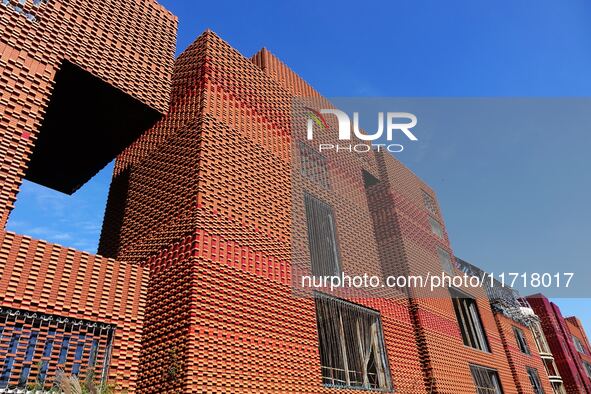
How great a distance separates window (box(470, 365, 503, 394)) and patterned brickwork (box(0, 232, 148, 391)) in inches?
567

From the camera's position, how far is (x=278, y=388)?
8914 mm

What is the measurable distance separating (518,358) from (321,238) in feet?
54.0

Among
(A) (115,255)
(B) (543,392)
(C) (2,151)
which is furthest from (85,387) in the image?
(B) (543,392)

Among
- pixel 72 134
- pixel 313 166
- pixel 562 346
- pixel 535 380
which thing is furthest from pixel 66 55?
pixel 562 346

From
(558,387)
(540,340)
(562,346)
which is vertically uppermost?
(562,346)

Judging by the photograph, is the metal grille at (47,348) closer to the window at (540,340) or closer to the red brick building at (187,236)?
the red brick building at (187,236)

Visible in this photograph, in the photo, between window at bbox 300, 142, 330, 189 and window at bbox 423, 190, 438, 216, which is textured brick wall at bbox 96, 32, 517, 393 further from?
window at bbox 423, 190, 438, 216

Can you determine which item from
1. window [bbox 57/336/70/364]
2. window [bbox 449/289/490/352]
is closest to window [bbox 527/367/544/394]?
window [bbox 449/289/490/352]

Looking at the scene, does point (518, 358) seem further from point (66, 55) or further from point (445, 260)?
point (66, 55)

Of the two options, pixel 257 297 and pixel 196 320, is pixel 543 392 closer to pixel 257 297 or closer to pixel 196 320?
pixel 257 297

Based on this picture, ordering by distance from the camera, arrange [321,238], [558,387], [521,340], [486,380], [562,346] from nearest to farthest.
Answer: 1. [321,238]
2. [486,380]
3. [521,340]
4. [558,387]
5. [562,346]

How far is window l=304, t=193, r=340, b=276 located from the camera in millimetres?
12633

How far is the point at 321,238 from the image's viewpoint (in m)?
13.4

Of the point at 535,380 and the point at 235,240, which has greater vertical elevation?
A: the point at 235,240
